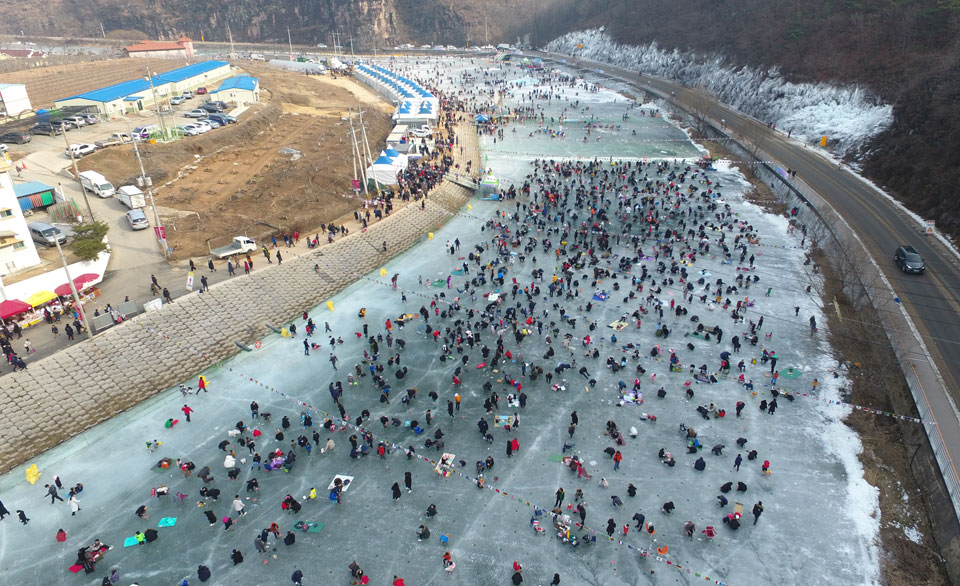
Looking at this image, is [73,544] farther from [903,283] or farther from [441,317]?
[903,283]

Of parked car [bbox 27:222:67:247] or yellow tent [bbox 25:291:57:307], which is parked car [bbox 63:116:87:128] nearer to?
parked car [bbox 27:222:67:247]

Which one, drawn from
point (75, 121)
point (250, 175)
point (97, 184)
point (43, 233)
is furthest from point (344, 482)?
point (75, 121)

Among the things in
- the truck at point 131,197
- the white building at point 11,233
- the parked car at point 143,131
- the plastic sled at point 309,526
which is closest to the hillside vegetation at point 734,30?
the plastic sled at point 309,526

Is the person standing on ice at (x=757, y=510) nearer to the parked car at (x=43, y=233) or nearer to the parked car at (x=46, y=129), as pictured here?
the parked car at (x=43, y=233)

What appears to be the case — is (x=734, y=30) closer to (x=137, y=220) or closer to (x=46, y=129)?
(x=137, y=220)

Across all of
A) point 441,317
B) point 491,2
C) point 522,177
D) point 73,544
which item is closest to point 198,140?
point 522,177

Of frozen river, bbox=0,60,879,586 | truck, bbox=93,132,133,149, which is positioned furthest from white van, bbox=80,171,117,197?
frozen river, bbox=0,60,879,586
